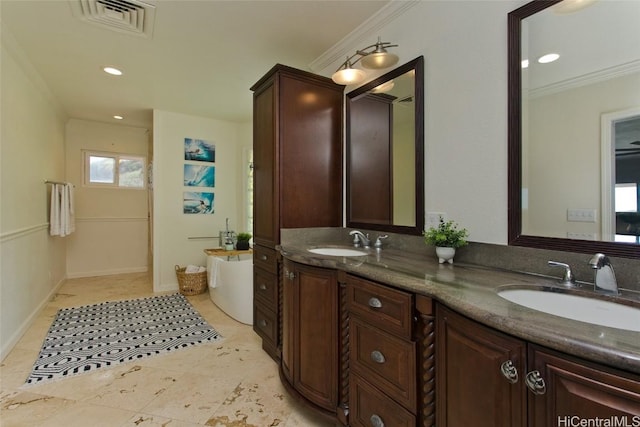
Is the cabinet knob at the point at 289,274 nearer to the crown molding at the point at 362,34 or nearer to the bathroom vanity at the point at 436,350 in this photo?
the bathroom vanity at the point at 436,350

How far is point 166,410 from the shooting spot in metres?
1.78

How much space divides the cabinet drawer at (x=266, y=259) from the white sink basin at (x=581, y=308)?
1.55 metres

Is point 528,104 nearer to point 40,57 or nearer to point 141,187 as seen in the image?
point 40,57

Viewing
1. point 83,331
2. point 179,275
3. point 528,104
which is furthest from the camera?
point 179,275

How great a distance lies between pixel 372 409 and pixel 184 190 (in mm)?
3945

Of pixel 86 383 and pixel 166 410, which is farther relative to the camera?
pixel 86 383

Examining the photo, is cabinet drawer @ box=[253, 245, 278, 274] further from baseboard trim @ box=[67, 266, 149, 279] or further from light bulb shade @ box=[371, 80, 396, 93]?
baseboard trim @ box=[67, 266, 149, 279]

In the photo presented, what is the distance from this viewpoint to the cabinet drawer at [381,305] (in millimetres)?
1178

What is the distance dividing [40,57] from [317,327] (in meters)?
3.28

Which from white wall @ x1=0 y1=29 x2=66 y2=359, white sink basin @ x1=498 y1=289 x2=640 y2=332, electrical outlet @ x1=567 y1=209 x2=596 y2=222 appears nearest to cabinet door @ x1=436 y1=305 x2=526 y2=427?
white sink basin @ x1=498 y1=289 x2=640 y2=332

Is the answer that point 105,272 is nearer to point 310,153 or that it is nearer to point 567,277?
point 310,153

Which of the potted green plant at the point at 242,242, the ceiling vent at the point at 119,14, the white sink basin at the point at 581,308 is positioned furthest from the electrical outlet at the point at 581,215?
the potted green plant at the point at 242,242

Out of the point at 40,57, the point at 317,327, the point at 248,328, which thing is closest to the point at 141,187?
the point at 40,57

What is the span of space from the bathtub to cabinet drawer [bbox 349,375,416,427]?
187 centimetres
